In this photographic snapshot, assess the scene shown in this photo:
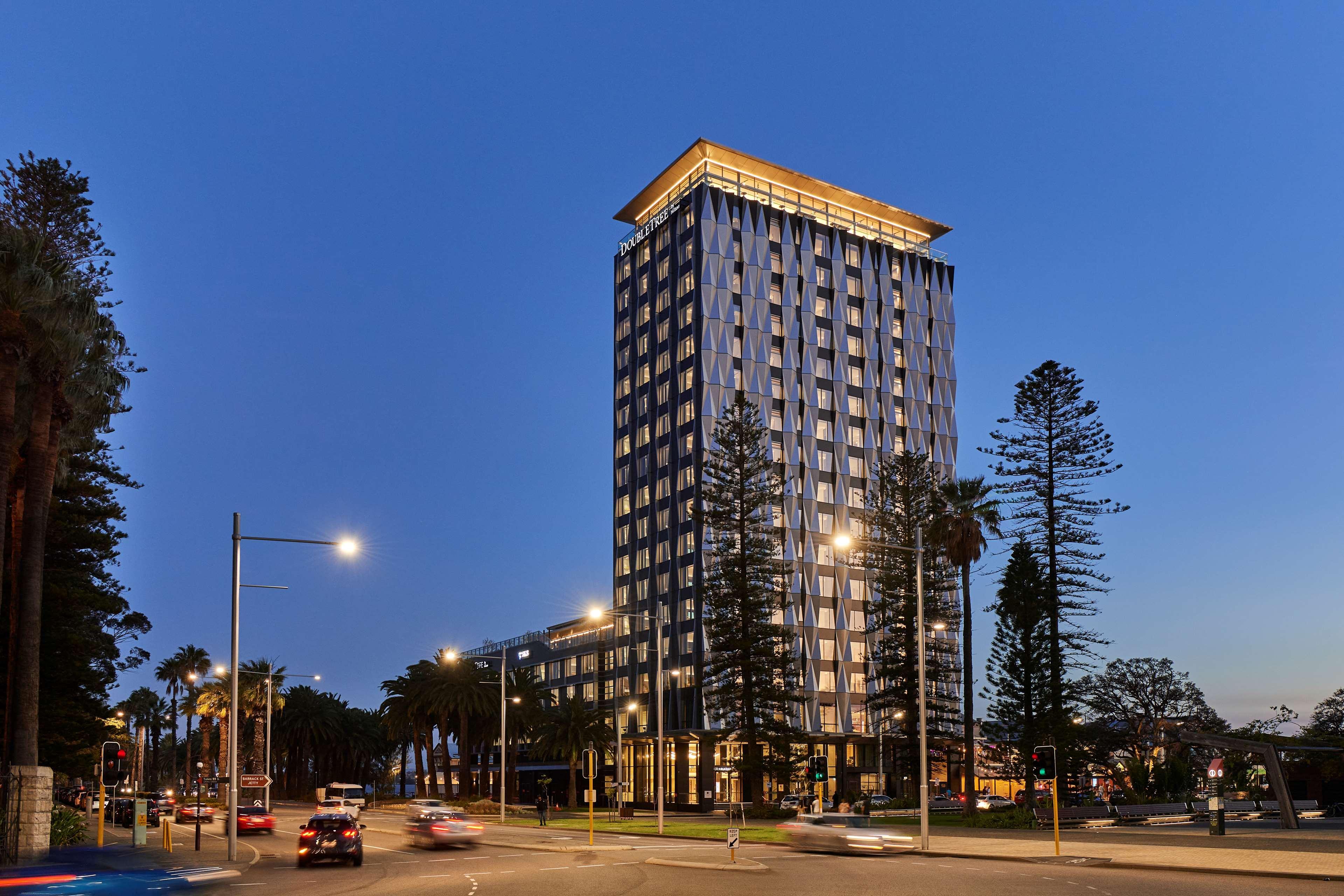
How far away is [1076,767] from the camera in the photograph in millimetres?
69312

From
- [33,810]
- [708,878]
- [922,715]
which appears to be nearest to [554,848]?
[922,715]

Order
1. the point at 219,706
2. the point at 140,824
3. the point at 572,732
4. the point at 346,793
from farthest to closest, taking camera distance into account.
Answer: the point at 219,706, the point at 572,732, the point at 346,793, the point at 140,824

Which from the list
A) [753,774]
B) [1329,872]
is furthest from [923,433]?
[1329,872]

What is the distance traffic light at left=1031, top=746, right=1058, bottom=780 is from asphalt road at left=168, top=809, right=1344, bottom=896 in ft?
11.2

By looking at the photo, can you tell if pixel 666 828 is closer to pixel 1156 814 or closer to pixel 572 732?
pixel 1156 814

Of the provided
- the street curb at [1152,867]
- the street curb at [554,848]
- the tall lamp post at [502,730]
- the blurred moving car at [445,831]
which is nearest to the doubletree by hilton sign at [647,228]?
the tall lamp post at [502,730]

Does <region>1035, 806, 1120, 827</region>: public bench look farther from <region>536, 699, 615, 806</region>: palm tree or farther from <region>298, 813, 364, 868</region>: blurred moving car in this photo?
<region>536, 699, 615, 806</region>: palm tree

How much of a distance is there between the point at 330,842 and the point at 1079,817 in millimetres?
40378

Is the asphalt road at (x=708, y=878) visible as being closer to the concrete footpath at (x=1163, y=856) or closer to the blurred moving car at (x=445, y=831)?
the concrete footpath at (x=1163, y=856)

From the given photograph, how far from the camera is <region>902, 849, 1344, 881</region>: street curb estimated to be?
78.2 feet

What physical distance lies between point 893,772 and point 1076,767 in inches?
1205

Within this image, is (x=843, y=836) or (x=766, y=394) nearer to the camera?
(x=843, y=836)

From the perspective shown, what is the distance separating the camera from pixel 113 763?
99.6 feet

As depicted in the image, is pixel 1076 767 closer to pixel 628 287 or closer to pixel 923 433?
pixel 923 433
